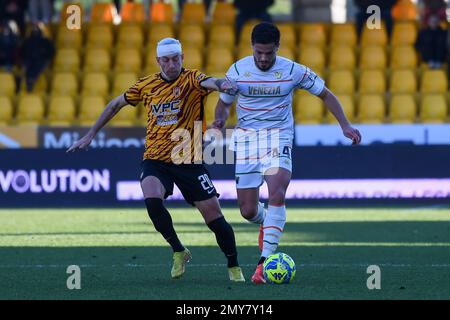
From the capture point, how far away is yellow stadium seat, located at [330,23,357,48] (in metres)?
23.7

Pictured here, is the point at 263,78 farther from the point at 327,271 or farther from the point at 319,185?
the point at 319,185

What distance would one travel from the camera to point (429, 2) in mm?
23281

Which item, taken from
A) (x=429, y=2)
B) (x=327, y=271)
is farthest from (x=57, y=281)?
(x=429, y=2)

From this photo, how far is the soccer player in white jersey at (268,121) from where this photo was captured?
1052cm

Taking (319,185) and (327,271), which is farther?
(319,185)

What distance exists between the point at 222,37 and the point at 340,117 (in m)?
13.4

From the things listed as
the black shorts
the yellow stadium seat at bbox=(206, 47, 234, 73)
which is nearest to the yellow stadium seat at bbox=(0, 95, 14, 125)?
the yellow stadium seat at bbox=(206, 47, 234, 73)

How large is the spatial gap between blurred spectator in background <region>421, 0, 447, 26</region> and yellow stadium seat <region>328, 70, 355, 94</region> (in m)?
1.76

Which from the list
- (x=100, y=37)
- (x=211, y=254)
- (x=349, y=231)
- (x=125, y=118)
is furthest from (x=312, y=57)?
(x=211, y=254)

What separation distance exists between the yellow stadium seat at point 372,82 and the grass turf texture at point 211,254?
4.11 meters

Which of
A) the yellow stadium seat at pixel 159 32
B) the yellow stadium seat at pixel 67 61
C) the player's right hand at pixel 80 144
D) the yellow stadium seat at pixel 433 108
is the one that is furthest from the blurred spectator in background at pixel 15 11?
the player's right hand at pixel 80 144

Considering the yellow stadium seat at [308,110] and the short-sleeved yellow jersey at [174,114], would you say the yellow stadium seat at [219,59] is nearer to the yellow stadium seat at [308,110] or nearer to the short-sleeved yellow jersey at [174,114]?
the yellow stadium seat at [308,110]
